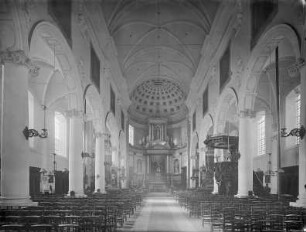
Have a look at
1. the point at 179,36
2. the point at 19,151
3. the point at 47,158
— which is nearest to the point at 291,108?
the point at 179,36

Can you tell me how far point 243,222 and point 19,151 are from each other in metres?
6.70

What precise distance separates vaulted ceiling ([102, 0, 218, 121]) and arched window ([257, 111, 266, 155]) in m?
7.47

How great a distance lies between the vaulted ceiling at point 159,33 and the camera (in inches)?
1036

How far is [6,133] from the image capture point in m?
11.7

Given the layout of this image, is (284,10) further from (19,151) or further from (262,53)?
(19,151)

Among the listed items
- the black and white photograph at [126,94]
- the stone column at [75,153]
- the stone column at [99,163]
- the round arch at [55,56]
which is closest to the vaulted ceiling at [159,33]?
the black and white photograph at [126,94]

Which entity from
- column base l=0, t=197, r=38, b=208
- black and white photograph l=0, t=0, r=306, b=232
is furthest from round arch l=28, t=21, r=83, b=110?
column base l=0, t=197, r=38, b=208

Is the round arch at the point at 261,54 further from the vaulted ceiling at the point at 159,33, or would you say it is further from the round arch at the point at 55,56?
the round arch at the point at 55,56

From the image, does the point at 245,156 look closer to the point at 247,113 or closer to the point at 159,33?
the point at 247,113

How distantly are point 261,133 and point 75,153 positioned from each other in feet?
56.7

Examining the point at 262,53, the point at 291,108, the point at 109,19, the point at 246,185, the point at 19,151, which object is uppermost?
the point at 109,19

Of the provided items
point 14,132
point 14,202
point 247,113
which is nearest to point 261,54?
point 247,113

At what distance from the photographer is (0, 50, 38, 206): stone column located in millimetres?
11516

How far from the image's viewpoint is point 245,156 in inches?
797
